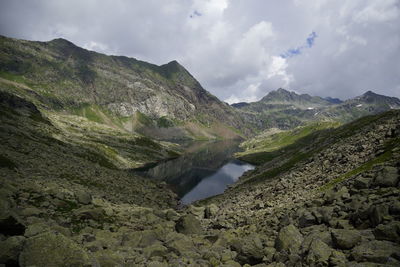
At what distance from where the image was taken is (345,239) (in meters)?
13.1

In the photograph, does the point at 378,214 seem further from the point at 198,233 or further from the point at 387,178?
the point at 198,233

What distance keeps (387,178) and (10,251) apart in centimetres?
2573

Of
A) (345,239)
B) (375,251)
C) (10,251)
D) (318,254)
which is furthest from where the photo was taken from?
(345,239)

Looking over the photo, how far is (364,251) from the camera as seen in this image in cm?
1160

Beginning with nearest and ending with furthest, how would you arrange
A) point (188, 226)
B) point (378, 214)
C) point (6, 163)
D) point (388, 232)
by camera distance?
point (388, 232), point (378, 214), point (188, 226), point (6, 163)

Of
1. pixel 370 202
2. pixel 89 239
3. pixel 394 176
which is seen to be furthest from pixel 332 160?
pixel 89 239

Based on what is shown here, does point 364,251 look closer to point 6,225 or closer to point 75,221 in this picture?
point 6,225

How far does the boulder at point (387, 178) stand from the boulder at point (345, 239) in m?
8.93

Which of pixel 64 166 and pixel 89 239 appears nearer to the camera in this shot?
pixel 89 239

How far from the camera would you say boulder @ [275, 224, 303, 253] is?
15.5 meters

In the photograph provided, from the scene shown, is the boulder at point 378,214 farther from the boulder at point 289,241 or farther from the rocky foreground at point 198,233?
the boulder at point 289,241

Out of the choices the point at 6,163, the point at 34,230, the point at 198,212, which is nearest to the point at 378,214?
the point at 34,230

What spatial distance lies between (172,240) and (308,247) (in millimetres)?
10414

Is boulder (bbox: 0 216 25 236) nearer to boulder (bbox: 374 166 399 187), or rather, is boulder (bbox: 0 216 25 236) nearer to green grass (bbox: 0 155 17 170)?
boulder (bbox: 374 166 399 187)
